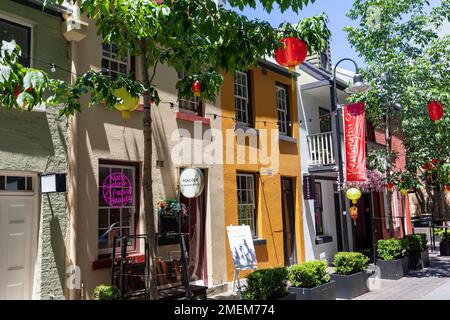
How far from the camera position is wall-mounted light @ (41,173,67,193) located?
22.8ft

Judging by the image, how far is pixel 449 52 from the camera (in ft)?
38.4

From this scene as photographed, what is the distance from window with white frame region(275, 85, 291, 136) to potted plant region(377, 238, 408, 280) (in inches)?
173

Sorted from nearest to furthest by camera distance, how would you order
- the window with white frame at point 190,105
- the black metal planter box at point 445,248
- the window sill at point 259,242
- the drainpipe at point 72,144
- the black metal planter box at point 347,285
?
the drainpipe at point 72,144, the black metal planter box at point 347,285, the window with white frame at point 190,105, the window sill at point 259,242, the black metal planter box at point 445,248

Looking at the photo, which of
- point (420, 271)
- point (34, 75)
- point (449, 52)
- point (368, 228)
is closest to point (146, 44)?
point (34, 75)

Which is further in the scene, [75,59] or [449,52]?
[449,52]

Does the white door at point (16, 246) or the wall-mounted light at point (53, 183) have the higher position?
the wall-mounted light at point (53, 183)

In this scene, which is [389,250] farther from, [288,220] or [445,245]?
[445,245]

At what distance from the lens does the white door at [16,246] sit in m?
6.85

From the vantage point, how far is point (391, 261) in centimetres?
1141

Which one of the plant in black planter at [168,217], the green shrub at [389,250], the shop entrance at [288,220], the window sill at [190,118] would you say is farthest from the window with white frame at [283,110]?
the plant in black planter at [168,217]

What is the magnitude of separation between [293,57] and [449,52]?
782 cm

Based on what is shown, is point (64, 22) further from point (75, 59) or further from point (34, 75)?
point (34, 75)

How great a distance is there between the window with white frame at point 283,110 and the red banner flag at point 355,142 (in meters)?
2.10

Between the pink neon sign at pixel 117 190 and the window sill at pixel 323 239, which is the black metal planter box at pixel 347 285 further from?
the pink neon sign at pixel 117 190
